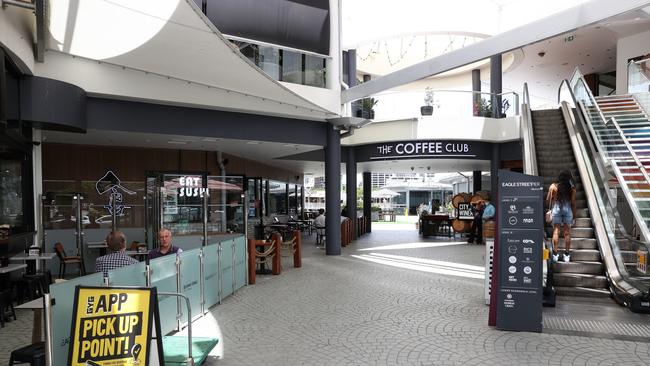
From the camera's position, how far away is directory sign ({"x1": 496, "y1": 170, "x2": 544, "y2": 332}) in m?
5.71

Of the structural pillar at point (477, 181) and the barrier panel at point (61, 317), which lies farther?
the structural pillar at point (477, 181)

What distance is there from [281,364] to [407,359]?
4.46 ft

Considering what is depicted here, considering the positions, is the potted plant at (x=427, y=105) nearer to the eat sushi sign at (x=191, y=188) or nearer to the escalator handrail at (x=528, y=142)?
the escalator handrail at (x=528, y=142)

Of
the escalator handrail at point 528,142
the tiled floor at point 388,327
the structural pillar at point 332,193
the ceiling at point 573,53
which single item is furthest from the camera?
the ceiling at point 573,53

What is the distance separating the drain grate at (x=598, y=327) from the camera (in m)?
5.60

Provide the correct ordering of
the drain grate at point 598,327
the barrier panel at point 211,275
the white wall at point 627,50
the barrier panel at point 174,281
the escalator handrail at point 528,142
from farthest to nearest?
the white wall at point 627,50, the escalator handrail at point 528,142, the barrier panel at point 211,275, the drain grate at point 598,327, the barrier panel at point 174,281

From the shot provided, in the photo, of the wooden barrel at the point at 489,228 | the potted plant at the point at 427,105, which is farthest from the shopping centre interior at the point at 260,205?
the wooden barrel at the point at 489,228

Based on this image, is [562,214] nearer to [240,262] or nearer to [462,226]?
[240,262]

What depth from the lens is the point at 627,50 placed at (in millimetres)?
20000

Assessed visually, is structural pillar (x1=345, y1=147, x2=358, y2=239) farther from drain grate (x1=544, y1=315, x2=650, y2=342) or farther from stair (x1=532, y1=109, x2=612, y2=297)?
drain grate (x1=544, y1=315, x2=650, y2=342)

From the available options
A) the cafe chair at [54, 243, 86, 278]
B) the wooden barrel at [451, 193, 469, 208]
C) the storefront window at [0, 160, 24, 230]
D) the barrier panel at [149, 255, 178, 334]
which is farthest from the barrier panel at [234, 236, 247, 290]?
the wooden barrel at [451, 193, 469, 208]

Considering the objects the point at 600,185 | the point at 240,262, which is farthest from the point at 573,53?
the point at 240,262

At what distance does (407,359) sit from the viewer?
481 centimetres

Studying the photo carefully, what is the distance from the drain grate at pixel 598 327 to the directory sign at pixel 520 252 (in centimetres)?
45
